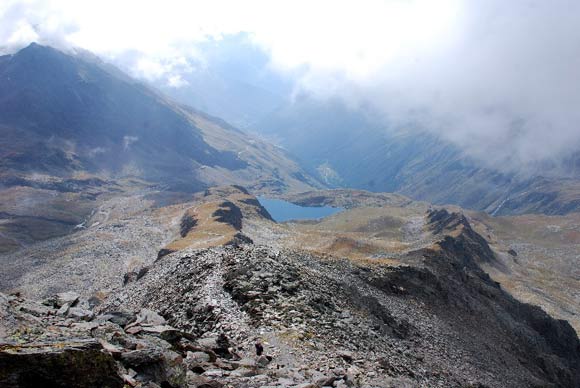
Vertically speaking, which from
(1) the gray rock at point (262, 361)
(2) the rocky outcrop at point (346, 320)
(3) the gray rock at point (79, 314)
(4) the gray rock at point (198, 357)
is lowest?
(3) the gray rock at point (79, 314)

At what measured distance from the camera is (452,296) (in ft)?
216

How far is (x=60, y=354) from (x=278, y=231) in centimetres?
16423

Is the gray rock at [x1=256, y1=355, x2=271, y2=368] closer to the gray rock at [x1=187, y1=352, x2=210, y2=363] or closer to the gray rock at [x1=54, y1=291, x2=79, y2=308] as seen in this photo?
the gray rock at [x1=187, y1=352, x2=210, y2=363]

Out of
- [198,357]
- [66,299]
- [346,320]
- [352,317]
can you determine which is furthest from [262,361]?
[352,317]

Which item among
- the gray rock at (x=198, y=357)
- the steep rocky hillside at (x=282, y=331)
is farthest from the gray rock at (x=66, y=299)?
the gray rock at (x=198, y=357)

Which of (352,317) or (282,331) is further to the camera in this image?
(352,317)

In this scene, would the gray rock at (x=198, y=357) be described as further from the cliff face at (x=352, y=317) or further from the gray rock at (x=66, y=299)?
the gray rock at (x=66, y=299)

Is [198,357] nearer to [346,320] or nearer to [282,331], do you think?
[282,331]

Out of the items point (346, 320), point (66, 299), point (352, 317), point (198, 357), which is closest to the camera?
point (198, 357)

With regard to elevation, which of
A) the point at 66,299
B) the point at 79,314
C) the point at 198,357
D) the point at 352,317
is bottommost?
the point at 79,314

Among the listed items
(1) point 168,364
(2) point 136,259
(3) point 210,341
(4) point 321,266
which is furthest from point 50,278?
(1) point 168,364

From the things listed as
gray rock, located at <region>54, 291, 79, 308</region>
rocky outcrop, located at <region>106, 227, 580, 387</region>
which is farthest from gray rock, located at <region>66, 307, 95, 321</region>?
rocky outcrop, located at <region>106, 227, 580, 387</region>

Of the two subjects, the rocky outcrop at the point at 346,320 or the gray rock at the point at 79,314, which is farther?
the rocky outcrop at the point at 346,320

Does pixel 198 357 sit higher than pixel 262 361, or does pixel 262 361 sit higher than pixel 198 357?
pixel 262 361
